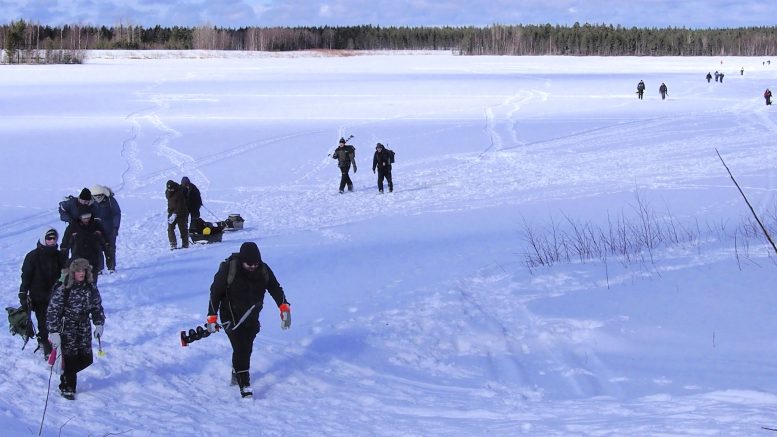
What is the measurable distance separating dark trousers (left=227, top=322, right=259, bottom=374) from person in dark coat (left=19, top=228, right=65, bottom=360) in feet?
5.82

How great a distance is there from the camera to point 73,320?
660 centimetres

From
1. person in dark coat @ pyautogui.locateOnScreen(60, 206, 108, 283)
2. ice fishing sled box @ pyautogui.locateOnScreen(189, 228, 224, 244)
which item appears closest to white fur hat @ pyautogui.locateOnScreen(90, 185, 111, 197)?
person in dark coat @ pyautogui.locateOnScreen(60, 206, 108, 283)

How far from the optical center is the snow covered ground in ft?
20.5

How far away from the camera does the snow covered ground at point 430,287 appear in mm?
6234

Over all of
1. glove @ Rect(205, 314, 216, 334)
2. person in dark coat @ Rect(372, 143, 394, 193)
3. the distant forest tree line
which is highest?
the distant forest tree line

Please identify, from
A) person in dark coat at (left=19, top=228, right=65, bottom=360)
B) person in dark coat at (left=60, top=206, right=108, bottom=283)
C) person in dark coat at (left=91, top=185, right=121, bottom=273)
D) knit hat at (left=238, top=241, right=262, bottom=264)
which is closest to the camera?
knit hat at (left=238, top=241, right=262, bottom=264)

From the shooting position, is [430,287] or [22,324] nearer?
[22,324]

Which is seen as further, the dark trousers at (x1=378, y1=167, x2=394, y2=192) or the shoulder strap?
the dark trousers at (x1=378, y1=167, x2=394, y2=192)

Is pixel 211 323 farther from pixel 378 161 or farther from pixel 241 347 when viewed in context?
pixel 378 161

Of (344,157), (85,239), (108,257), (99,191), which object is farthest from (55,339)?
(344,157)

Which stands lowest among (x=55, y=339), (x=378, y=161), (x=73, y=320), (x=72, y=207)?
(x=55, y=339)

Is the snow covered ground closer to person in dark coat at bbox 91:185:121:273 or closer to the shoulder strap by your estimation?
person in dark coat at bbox 91:185:121:273

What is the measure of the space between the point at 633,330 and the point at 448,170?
15.2 metres

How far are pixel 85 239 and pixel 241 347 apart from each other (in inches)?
136
